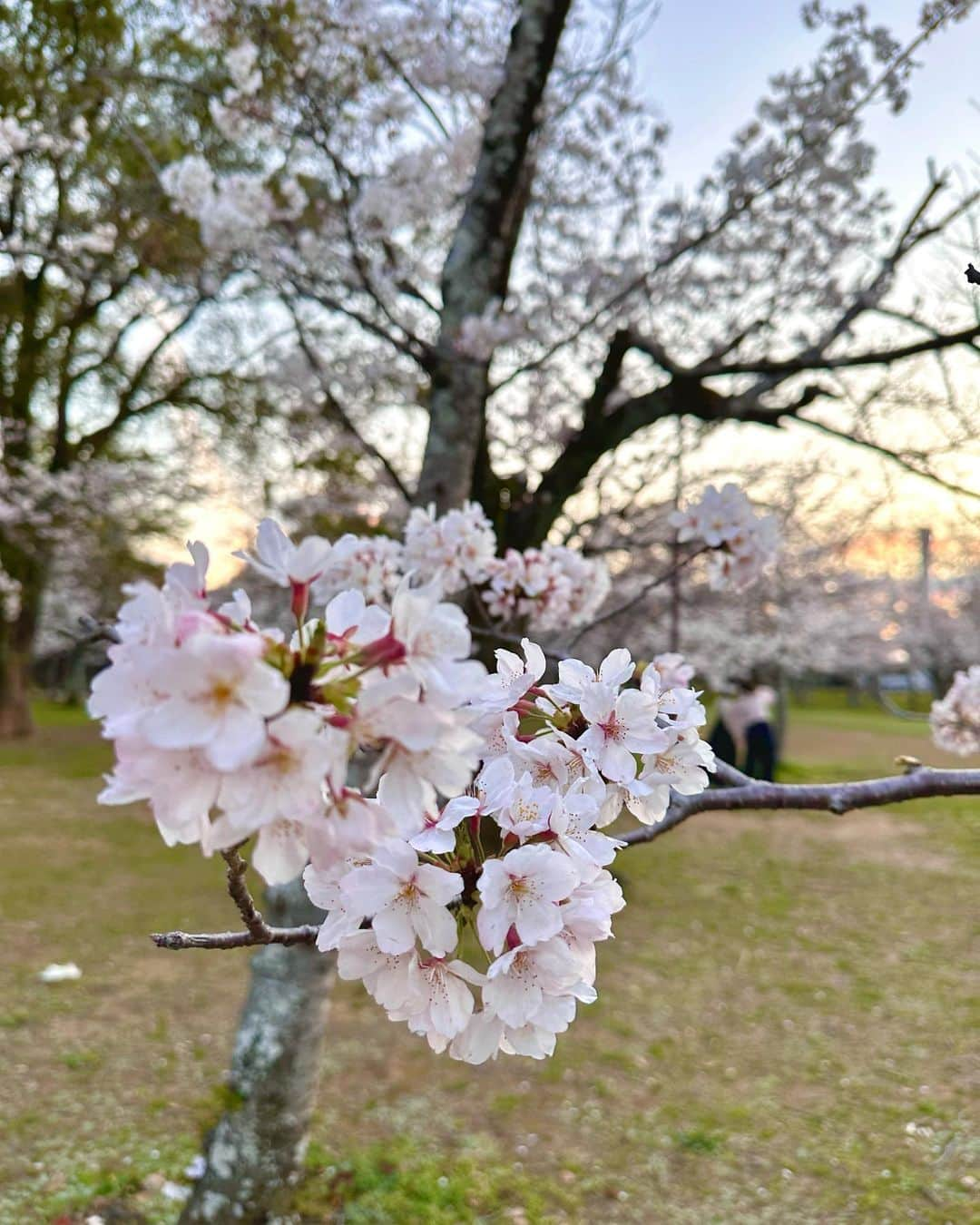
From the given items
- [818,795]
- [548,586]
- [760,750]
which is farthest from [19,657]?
[818,795]

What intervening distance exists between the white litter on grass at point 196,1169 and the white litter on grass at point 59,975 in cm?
200

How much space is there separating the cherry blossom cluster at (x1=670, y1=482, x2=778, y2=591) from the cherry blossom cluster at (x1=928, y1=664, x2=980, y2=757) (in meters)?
0.92

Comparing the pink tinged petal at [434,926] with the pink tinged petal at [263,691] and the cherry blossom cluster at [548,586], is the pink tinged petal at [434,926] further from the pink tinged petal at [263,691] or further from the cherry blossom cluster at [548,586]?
the cherry blossom cluster at [548,586]

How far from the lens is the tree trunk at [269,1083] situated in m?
2.72

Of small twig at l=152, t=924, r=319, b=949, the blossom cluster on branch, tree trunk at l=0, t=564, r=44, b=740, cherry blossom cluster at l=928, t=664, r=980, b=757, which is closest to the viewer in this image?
small twig at l=152, t=924, r=319, b=949

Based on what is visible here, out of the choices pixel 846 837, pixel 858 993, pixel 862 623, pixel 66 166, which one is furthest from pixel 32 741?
pixel 862 623

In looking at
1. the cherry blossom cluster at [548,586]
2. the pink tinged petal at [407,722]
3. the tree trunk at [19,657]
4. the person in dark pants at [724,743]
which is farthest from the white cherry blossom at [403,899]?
the tree trunk at [19,657]

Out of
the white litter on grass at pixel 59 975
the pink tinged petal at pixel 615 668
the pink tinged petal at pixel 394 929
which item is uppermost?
the pink tinged petal at pixel 615 668

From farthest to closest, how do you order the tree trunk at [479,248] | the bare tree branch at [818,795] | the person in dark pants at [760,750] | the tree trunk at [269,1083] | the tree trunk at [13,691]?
the tree trunk at [13,691]
the person in dark pants at [760,750]
the tree trunk at [479,248]
the tree trunk at [269,1083]
the bare tree branch at [818,795]

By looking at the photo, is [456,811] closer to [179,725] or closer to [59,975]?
[179,725]

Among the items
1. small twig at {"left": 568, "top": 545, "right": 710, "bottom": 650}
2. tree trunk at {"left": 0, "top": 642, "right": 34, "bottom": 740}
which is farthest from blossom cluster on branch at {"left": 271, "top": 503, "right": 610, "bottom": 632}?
tree trunk at {"left": 0, "top": 642, "right": 34, "bottom": 740}

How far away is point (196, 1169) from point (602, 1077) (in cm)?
176

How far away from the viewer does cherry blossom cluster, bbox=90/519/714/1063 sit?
558 mm

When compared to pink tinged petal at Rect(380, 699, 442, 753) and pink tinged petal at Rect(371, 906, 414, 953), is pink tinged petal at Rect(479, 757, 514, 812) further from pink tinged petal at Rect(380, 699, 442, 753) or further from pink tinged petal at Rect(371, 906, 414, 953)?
pink tinged petal at Rect(380, 699, 442, 753)
